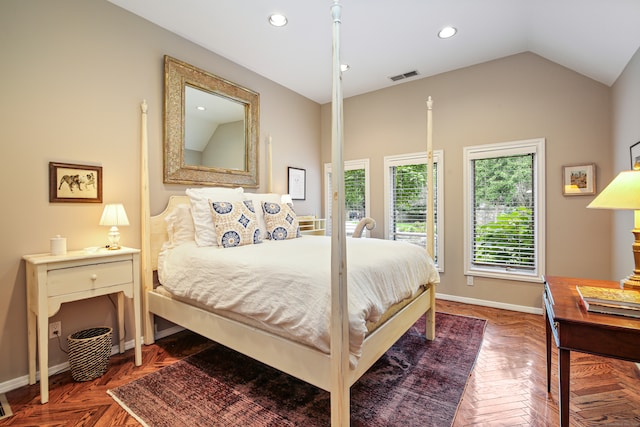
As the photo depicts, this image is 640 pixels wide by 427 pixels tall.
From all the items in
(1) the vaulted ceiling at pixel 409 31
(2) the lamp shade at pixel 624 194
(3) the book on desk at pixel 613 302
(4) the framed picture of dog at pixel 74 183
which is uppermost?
(1) the vaulted ceiling at pixel 409 31

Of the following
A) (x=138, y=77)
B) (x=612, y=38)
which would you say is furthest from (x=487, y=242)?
(x=138, y=77)

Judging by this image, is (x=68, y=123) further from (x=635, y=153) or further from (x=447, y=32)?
(x=635, y=153)

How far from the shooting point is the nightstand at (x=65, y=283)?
1.83m

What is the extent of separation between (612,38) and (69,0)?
4119 mm

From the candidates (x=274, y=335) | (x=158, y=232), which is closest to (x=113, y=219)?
(x=158, y=232)

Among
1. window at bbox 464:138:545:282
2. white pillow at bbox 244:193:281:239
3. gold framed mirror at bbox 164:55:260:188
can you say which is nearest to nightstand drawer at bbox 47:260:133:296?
gold framed mirror at bbox 164:55:260:188

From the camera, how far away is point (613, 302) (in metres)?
1.32

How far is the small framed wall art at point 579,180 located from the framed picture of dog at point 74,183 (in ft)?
14.4

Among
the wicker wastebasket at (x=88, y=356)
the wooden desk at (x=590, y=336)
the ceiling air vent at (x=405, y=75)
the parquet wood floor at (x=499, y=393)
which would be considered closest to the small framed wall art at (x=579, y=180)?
the parquet wood floor at (x=499, y=393)

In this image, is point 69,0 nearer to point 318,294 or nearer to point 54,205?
point 54,205

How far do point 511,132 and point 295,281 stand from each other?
322cm

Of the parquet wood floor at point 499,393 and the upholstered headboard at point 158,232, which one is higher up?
the upholstered headboard at point 158,232

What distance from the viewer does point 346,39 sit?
10.0 feet

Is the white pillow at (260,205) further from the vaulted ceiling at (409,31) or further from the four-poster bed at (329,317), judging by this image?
the vaulted ceiling at (409,31)
